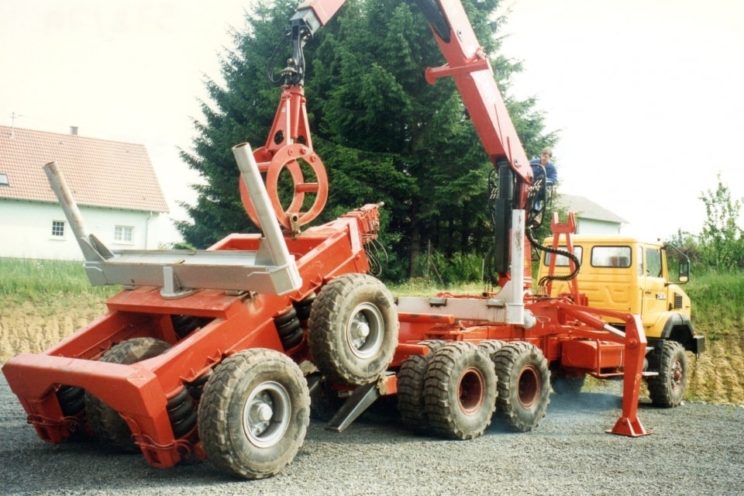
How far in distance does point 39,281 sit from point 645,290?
12552 mm

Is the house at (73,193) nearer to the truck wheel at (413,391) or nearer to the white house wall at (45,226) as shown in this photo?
the white house wall at (45,226)

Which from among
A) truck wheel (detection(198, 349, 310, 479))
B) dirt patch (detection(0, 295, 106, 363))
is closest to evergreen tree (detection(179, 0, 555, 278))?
dirt patch (detection(0, 295, 106, 363))

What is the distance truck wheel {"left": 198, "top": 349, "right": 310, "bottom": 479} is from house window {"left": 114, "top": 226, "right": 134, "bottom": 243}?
3172cm

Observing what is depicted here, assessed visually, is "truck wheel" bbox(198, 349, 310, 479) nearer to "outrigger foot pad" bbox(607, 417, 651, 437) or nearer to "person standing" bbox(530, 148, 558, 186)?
"outrigger foot pad" bbox(607, 417, 651, 437)

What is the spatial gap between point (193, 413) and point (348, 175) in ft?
46.9

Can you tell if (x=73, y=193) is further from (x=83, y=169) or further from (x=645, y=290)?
(x=645, y=290)

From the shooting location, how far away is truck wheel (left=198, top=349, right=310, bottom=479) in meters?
5.89

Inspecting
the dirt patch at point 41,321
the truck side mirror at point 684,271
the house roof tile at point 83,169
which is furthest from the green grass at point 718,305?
the house roof tile at point 83,169

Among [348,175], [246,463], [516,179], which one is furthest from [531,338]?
[348,175]

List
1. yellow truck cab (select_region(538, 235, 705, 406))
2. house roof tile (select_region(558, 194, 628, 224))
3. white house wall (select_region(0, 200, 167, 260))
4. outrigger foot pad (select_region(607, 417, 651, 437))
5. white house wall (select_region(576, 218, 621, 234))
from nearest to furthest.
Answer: outrigger foot pad (select_region(607, 417, 651, 437))
yellow truck cab (select_region(538, 235, 705, 406))
white house wall (select_region(0, 200, 167, 260))
white house wall (select_region(576, 218, 621, 234))
house roof tile (select_region(558, 194, 628, 224))

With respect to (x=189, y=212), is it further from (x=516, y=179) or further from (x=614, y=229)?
(x=614, y=229)

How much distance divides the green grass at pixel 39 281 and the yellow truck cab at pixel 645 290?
33.5 feet

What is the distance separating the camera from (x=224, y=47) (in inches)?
1067

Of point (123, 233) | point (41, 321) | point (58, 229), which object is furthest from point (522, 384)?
point (58, 229)
